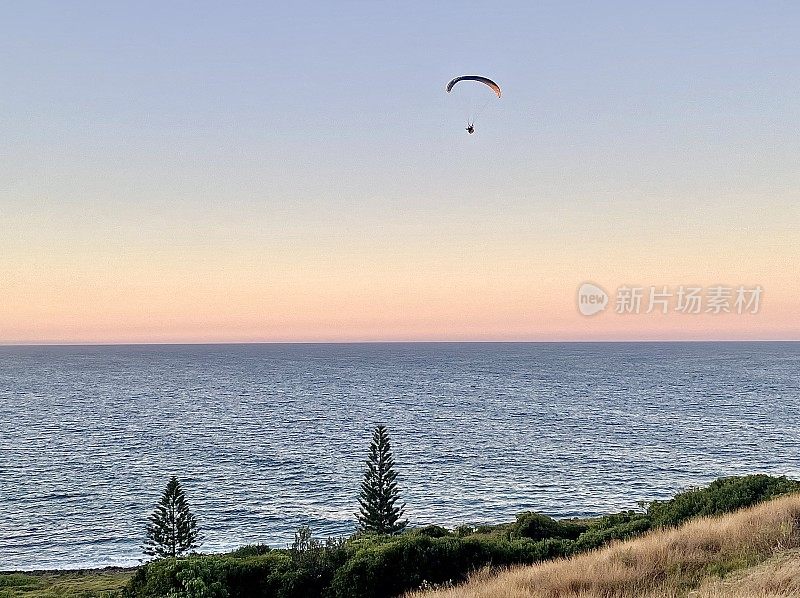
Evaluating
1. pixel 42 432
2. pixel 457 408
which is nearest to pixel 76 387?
pixel 42 432

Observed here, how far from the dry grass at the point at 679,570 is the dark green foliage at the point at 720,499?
7.96 metres

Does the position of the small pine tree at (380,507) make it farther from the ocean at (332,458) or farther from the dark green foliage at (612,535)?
the dark green foliage at (612,535)

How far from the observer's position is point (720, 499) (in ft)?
81.1

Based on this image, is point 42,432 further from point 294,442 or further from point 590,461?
point 590,461

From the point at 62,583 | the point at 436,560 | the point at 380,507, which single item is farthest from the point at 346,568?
the point at 62,583

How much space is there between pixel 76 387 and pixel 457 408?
423ft

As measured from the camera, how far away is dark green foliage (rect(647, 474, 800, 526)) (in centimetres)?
2373

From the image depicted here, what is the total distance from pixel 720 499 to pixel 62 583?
4294 centimetres

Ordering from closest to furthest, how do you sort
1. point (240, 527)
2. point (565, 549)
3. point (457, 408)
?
point (565, 549) → point (240, 527) → point (457, 408)

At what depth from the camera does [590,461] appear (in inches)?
3233

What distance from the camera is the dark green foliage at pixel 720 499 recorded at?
23.7m

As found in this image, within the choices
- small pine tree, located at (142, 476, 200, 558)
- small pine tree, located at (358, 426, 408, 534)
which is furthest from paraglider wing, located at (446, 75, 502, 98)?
small pine tree, located at (142, 476, 200, 558)

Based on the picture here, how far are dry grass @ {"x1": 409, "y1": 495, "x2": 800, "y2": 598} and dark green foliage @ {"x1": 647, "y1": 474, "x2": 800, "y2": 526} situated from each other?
26.1 ft

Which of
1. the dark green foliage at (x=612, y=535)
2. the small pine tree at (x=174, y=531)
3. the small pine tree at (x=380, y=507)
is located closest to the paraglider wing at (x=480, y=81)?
the dark green foliage at (x=612, y=535)
